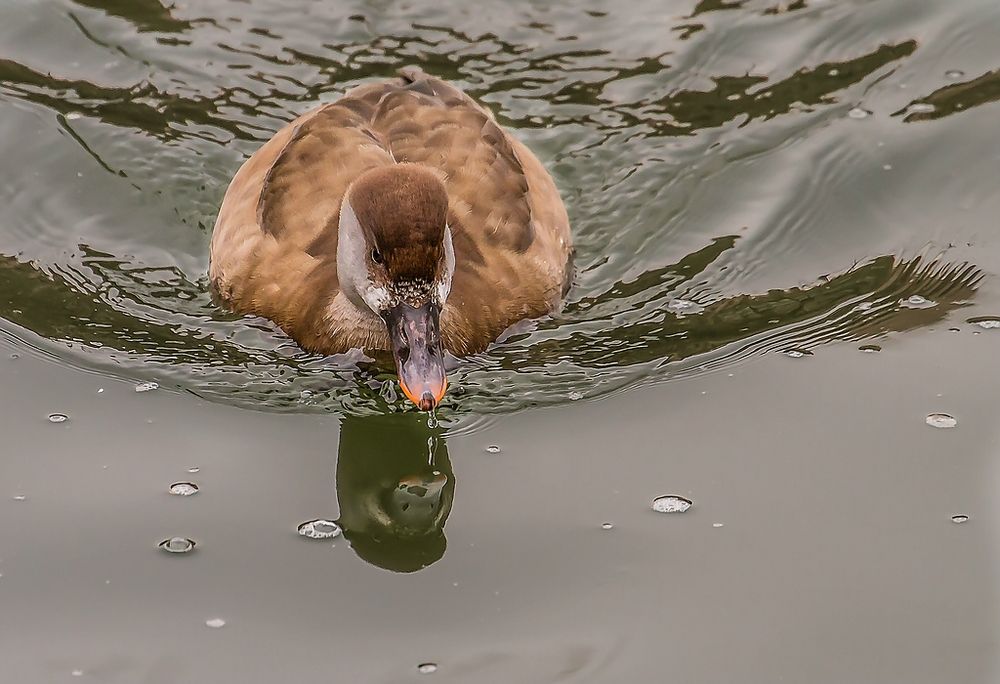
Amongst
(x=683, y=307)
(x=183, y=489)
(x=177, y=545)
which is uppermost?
(x=683, y=307)

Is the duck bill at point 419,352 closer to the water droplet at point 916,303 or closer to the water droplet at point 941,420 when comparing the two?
the water droplet at point 941,420

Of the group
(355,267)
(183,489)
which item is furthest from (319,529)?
(355,267)

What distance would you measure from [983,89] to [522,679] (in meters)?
5.63

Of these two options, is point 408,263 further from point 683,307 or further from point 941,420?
point 941,420

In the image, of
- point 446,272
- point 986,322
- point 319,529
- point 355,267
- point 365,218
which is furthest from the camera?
point 986,322

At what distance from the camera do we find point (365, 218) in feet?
22.1

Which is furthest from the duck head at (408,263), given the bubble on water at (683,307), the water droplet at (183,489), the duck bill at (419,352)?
the bubble on water at (683,307)

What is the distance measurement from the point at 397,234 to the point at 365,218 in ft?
0.89

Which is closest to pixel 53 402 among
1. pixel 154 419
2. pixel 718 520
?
pixel 154 419

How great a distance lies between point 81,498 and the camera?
6.26 meters

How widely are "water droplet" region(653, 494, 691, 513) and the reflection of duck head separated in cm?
82

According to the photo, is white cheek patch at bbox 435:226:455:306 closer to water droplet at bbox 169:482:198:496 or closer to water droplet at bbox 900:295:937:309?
water droplet at bbox 169:482:198:496

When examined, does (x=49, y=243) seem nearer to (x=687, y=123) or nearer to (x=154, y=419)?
(x=154, y=419)

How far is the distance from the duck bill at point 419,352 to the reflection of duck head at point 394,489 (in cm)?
25
